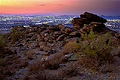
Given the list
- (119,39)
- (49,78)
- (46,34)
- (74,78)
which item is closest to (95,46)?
(74,78)

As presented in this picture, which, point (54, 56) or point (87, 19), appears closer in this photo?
point (54, 56)

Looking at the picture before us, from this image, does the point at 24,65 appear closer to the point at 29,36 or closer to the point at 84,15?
the point at 29,36

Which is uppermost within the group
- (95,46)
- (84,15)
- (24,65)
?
(84,15)

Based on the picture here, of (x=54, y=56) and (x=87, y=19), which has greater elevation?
(x=87, y=19)

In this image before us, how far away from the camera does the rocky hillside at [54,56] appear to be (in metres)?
6.98

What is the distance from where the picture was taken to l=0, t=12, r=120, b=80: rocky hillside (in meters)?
6.98

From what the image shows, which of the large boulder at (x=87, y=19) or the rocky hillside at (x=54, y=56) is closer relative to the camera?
the rocky hillside at (x=54, y=56)

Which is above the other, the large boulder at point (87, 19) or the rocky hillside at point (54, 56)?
the large boulder at point (87, 19)

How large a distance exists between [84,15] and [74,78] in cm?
1588

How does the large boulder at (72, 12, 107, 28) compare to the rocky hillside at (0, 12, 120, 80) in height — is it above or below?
above

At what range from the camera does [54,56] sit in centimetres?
1177

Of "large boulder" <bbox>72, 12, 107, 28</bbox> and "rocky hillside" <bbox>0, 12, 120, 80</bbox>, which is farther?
"large boulder" <bbox>72, 12, 107, 28</bbox>

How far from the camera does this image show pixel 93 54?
8195 mm

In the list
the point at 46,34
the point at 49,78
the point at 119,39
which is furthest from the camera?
the point at 46,34
